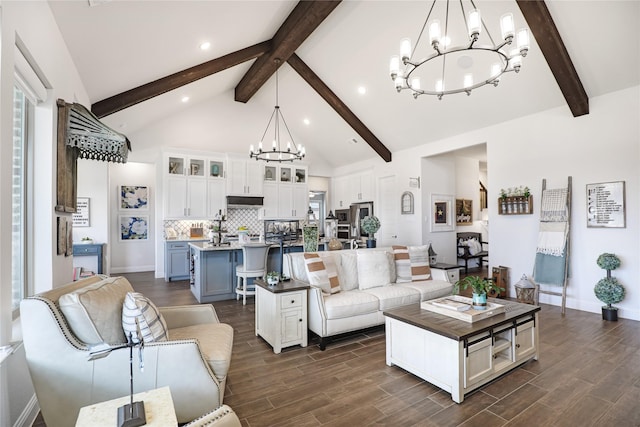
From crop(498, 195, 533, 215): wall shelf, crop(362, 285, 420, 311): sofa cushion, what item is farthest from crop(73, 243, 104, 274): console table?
crop(498, 195, 533, 215): wall shelf

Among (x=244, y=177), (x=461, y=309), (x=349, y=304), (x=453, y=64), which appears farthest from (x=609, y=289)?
(x=244, y=177)

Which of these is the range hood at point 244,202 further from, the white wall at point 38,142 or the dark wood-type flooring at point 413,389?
the dark wood-type flooring at point 413,389

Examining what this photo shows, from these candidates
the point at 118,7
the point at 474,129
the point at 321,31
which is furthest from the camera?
the point at 474,129

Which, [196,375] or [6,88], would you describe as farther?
[196,375]

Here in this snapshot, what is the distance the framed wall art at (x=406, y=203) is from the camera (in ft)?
24.0

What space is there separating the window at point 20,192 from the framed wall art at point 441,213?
6790mm

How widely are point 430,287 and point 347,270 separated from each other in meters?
1.08

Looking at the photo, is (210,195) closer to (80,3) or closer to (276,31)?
(276,31)

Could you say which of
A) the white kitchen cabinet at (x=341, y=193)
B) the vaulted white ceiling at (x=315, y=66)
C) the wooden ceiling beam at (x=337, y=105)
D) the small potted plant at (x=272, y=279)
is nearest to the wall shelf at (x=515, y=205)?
the vaulted white ceiling at (x=315, y=66)

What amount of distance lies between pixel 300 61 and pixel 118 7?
3830 mm

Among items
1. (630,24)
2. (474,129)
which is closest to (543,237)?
(474,129)

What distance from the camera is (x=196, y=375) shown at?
1837 mm

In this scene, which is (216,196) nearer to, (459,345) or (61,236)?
(61,236)

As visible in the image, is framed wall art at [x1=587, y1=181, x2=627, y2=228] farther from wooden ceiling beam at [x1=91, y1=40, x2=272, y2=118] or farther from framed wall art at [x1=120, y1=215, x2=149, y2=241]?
framed wall art at [x1=120, y1=215, x2=149, y2=241]
